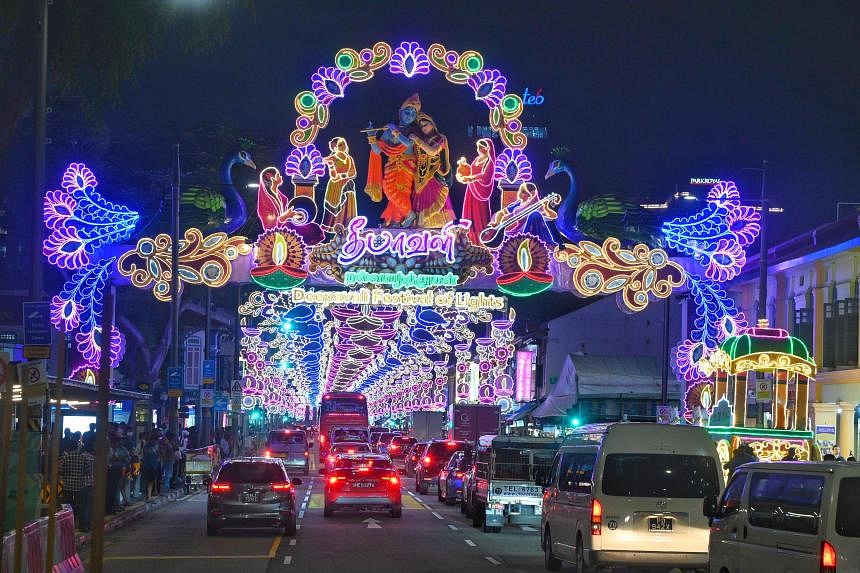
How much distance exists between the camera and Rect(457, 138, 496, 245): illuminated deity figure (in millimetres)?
39375

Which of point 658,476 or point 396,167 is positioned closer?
point 658,476

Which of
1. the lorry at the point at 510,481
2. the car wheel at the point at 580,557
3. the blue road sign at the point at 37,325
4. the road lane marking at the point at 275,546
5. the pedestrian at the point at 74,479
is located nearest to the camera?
the blue road sign at the point at 37,325

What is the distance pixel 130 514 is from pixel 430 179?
1329cm

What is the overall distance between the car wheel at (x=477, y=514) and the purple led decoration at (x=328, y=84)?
42.5 feet

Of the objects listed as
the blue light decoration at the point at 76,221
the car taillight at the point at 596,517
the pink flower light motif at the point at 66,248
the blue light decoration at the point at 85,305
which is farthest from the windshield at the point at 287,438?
the car taillight at the point at 596,517

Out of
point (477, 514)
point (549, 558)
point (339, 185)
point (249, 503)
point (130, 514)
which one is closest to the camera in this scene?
point (549, 558)

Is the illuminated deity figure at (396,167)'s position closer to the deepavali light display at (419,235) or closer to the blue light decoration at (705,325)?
the deepavali light display at (419,235)

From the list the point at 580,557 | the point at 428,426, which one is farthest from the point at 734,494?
the point at 428,426

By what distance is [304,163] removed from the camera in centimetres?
3894

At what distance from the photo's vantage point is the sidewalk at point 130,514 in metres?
25.8

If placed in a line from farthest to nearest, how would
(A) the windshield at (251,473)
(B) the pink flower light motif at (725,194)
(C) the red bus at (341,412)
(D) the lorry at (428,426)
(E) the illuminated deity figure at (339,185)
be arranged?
(D) the lorry at (428,426) < (C) the red bus at (341,412) < (E) the illuminated deity figure at (339,185) < (B) the pink flower light motif at (725,194) < (A) the windshield at (251,473)

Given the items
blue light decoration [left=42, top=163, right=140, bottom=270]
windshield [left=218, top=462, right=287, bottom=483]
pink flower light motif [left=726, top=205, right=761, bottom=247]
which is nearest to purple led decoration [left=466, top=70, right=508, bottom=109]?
pink flower light motif [left=726, top=205, right=761, bottom=247]

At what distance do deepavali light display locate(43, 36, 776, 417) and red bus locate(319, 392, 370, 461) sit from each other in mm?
33436

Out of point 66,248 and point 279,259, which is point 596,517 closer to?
point 279,259
